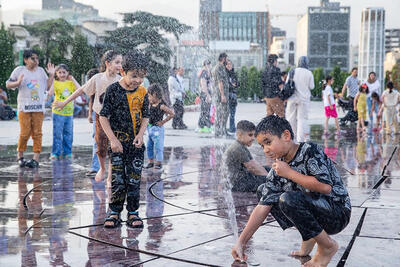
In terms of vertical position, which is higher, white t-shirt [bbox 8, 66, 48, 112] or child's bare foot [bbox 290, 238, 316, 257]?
white t-shirt [bbox 8, 66, 48, 112]

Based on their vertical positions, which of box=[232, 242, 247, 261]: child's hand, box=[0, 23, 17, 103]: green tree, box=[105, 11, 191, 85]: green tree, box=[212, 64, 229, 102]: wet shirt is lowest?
box=[232, 242, 247, 261]: child's hand

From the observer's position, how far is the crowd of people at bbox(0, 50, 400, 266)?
10.9ft

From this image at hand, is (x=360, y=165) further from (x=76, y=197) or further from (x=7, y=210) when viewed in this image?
(x=7, y=210)

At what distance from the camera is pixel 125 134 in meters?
4.64

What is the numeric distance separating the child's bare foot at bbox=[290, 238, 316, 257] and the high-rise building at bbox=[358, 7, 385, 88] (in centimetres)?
4991

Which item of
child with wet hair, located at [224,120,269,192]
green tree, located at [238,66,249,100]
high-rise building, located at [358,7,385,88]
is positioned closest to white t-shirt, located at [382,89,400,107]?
child with wet hair, located at [224,120,269,192]

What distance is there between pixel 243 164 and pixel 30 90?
147 inches

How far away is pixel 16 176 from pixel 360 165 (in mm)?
4745

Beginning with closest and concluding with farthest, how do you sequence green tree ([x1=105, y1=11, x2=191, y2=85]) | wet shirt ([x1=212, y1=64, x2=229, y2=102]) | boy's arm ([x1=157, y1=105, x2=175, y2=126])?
boy's arm ([x1=157, y1=105, x2=175, y2=126])
wet shirt ([x1=212, y1=64, x2=229, y2=102])
green tree ([x1=105, y1=11, x2=191, y2=85])

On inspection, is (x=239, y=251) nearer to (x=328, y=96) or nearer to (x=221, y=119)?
(x=221, y=119)

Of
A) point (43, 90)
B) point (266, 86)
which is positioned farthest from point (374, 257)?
point (266, 86)

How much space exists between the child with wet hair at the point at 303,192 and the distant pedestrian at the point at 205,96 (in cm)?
976

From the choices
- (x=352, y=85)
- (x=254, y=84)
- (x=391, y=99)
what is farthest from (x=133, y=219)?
(x=254, y=84)

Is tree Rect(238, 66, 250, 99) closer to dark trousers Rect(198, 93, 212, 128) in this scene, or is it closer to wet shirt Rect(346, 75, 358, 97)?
wet shirt Rect(346, 75, 358, 97)
